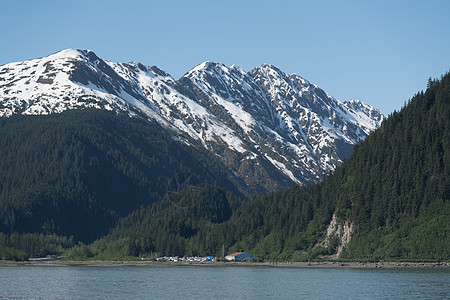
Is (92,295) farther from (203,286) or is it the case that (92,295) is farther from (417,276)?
(417,276)

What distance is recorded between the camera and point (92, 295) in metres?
133

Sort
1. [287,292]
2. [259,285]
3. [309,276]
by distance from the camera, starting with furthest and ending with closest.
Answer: [309,276] < [259,285] < [287,292]

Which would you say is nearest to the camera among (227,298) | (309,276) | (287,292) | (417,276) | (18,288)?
(227,298)

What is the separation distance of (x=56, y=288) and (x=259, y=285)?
150ft

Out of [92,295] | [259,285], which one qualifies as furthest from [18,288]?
[259,285]

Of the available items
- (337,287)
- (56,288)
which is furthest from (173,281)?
(337,287)

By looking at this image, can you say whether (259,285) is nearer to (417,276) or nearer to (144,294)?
(144,294)

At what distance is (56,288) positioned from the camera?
150m

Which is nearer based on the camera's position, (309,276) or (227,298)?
(227,298)

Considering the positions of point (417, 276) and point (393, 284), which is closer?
point (393, 284)

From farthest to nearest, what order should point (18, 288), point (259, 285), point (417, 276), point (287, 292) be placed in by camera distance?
1. point (417, 276)
2. point (259, 285)
3. point (18, 288)
4. point (287, 292)

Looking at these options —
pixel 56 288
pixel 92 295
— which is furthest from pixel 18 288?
pixel 92 295

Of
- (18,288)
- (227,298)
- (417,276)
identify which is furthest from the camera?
→ (417,276)

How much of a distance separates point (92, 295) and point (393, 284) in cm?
6582
